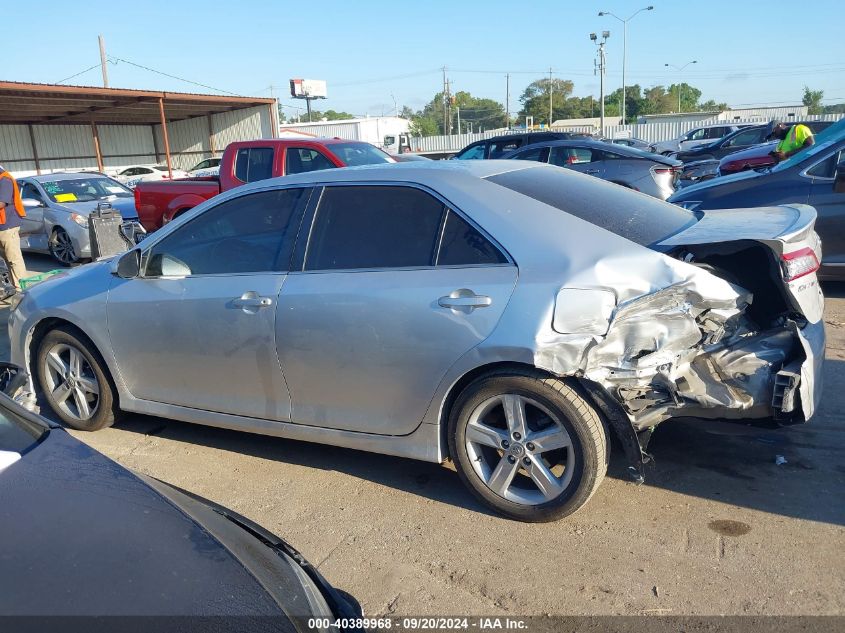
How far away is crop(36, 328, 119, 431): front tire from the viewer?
4629mm

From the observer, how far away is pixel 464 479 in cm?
354

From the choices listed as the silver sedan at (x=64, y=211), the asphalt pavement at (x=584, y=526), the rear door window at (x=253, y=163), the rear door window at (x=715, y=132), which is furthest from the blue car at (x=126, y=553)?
the rear door window at (x=715, y=132)

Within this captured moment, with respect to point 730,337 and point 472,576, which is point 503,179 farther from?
point 472,576

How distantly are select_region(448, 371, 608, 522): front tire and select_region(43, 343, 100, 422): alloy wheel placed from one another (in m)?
2.61

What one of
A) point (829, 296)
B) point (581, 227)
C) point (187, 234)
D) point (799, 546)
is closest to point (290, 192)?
point (187, 234)

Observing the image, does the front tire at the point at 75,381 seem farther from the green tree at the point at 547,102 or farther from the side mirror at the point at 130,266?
the green tree at the point at 547,102

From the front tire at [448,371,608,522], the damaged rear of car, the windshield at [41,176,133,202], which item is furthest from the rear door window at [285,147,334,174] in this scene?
the front tire at [448,371,608,522]

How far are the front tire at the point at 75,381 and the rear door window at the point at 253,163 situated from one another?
579 centimetres

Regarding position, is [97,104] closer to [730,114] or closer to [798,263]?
[798,263]

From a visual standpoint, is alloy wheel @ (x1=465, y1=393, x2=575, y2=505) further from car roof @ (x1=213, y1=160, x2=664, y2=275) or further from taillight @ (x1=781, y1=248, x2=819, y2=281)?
taillight @ (x1=781, y1=248, x2=819, y2=281)

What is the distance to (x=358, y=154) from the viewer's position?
10273mm

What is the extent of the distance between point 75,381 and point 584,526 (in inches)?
132

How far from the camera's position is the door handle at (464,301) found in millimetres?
3303

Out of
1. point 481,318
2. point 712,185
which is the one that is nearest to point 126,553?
point 481,318
